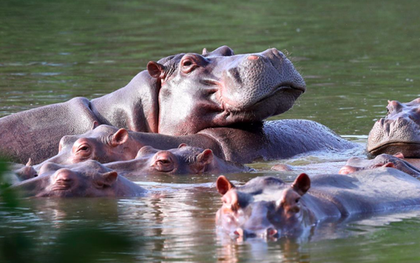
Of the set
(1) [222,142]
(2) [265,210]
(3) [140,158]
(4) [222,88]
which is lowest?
(1) [222,142]

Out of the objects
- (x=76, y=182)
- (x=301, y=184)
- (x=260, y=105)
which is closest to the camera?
(x=301, y=184)

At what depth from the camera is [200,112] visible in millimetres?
7055

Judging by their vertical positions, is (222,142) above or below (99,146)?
below

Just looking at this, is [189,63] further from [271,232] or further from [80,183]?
[271,232]

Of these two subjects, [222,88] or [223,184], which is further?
[222,88]

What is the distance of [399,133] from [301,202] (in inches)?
117

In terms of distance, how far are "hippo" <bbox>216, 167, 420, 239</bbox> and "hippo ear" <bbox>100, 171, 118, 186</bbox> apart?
1.24 m

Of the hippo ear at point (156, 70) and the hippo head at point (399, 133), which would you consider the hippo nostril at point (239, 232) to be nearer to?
the hippo head at point (399, 133)

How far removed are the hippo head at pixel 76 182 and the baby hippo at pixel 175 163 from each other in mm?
795

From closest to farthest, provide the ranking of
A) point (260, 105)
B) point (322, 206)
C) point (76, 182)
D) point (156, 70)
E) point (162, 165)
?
point (322, 206) < point (76, 182) < point (162, 165) < point (260, 105) < point (156, 70)

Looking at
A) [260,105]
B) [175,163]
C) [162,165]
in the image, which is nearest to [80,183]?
[162,165]

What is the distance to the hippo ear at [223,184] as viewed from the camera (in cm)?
377

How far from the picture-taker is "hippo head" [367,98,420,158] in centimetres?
655

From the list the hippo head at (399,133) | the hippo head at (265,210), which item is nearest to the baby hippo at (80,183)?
the hippo head at (265,210)
